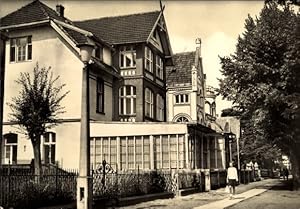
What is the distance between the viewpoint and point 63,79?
32688 millimetres

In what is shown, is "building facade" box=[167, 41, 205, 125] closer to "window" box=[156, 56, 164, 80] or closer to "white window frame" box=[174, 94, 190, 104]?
"white window frame" box=[174, 94, 190, 104]

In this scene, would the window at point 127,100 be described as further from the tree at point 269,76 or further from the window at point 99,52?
the tree at point 269,76

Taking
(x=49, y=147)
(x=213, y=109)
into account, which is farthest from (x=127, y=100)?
(x=213, y=109)

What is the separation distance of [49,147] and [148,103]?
9359 millimetres

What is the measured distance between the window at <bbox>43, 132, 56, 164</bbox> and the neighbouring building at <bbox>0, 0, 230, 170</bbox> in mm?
47

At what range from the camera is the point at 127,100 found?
3738cm

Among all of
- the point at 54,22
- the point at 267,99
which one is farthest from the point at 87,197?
the point at 54,22

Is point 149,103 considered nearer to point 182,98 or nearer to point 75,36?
point 75,36

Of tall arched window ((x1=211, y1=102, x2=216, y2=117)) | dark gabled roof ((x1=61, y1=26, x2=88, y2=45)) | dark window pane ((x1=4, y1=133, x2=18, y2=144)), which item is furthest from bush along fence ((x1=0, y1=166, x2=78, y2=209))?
tall arched window ((x1=211, y1=102, x2=216, y2=117))

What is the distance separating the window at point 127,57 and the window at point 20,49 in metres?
7.31

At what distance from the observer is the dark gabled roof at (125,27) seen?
122ft

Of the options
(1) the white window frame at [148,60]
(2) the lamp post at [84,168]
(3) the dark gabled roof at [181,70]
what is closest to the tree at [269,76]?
(1) the white window frame at [148,60]

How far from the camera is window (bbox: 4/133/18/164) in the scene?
33125 mm

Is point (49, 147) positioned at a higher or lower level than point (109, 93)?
lower
